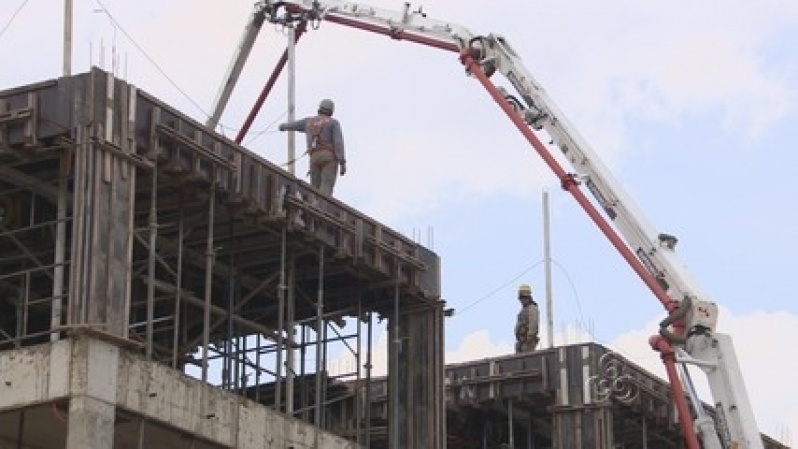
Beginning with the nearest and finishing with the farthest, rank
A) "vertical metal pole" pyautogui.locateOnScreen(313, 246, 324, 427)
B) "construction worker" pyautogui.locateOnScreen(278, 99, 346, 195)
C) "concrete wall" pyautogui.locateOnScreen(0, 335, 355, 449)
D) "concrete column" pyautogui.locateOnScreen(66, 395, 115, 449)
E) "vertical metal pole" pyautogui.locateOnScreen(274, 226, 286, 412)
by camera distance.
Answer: "concrete column" pyautogui.locateOnScreen(66, 395, 115, 449) < "concrete wall" pyautogui.locateOnScreen(0, 335, 355, 449) < "vertical metal pole" pyautogui.locateOnScreen(274, 226, 286, 412) < "vertical metal pole" pyautogui.locateOnScreen(313, 246, 324, 427) < "construction worker" pyautogui.locateOnScreen(278, 99, 346, 195)

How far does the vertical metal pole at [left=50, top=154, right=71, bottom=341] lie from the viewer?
32.0 meters

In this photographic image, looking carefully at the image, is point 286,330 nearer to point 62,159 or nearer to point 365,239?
point 365,239

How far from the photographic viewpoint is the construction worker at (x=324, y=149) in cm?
4025

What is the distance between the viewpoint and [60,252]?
32.6m

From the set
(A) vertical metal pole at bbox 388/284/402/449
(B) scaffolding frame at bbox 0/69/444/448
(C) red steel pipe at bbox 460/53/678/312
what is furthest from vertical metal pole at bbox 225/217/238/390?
(C) red steel pipe at bbox 460/53/678/312

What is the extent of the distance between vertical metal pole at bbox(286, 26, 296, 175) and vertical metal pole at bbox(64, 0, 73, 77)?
382 inches

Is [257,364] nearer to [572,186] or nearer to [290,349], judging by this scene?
[290,349]

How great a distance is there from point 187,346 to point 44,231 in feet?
16.2

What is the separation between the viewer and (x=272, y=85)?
4756cm

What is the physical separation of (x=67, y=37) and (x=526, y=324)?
1890 cm

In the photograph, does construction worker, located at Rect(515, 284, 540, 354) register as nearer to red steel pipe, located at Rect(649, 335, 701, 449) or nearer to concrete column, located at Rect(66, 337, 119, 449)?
red steel pipe, located at Rect(649, 335, 701, 449)

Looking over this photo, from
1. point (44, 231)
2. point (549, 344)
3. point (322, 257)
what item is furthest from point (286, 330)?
point (549, 344)

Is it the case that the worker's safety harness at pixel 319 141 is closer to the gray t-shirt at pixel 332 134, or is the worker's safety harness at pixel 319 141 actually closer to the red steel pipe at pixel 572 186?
the gray t-shirt at pixel 332 134

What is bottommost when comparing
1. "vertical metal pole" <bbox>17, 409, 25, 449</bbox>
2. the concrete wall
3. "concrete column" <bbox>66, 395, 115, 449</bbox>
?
"concrete column" <bbox>66, 395, 115, 449</bbox>
